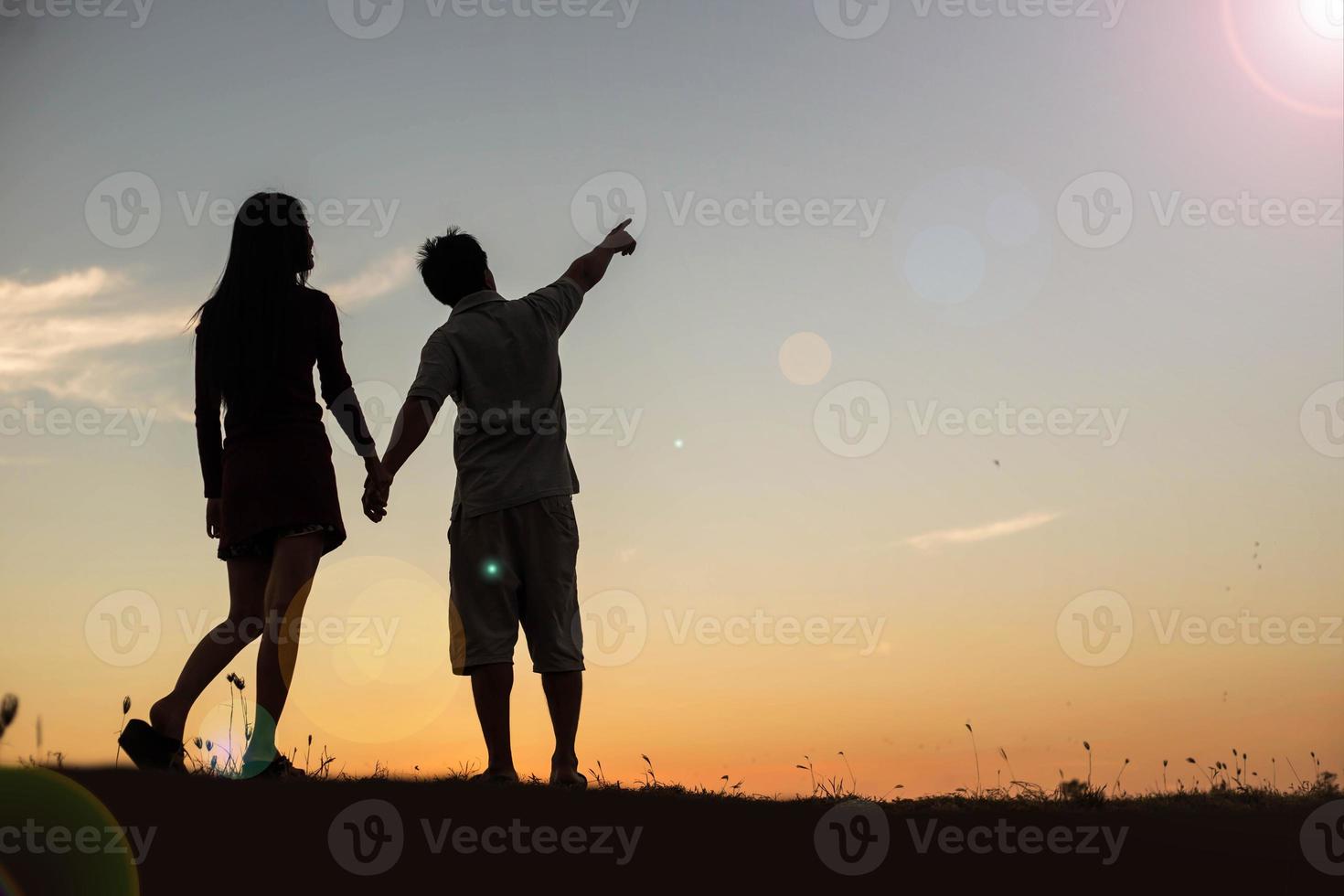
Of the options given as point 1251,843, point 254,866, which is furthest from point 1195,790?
point 254,866

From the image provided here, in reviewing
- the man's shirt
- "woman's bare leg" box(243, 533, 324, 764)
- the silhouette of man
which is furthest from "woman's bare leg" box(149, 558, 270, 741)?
the man's shirt

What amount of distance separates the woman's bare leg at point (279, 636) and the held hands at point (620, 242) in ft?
7.34

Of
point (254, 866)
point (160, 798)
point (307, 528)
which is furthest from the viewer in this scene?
point (307, 528)

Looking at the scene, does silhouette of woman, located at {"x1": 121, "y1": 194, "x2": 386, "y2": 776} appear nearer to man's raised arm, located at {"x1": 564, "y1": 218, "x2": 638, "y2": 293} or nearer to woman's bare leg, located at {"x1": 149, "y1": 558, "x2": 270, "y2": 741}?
woman's bare leg, located at {"x1": 149, "y1": 558, "x2": 270, "y2": 741}

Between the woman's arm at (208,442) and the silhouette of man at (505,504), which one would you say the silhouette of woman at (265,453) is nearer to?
the woman's arm at (208,442)

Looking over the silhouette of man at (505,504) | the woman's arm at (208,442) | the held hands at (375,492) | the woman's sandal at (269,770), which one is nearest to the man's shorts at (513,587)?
the silhouette of man at (505,504)

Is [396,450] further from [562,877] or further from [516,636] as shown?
[562,877]

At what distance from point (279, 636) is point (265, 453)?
0.84m

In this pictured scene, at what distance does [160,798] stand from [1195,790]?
5.91 meters

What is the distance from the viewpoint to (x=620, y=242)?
22.3 feet

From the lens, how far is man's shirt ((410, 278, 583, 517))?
241 inches

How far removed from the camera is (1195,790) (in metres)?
7.61

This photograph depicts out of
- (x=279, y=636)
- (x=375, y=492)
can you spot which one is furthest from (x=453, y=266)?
(x=279, y=636)

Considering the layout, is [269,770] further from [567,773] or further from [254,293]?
[254,293]
